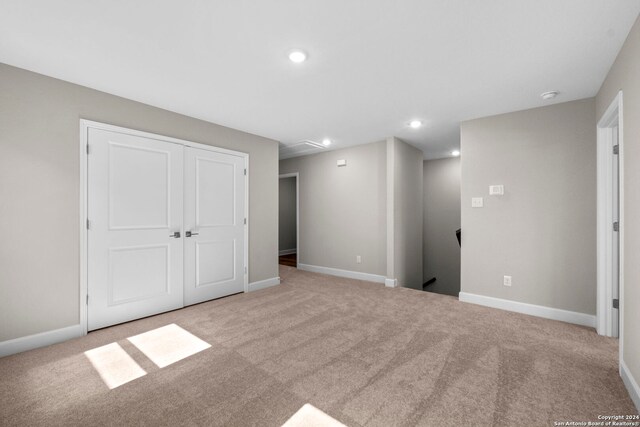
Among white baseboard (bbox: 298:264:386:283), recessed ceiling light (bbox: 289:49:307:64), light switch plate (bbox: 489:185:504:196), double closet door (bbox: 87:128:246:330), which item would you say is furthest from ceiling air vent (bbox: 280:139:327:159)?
light switch plate (bbox: 489:185:504:196)

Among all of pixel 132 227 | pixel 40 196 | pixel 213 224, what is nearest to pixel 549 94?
pixel 213 224

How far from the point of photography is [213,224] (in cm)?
398

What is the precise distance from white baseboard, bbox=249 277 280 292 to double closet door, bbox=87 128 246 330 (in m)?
0.18

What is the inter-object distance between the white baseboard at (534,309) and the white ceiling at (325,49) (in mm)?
2461

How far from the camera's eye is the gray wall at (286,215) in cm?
896

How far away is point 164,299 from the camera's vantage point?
11.3ft

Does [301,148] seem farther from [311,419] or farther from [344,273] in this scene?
[311,419]

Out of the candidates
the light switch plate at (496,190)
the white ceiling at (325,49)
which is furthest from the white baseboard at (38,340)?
the light switch plate at (496,190)

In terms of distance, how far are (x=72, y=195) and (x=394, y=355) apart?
346cm

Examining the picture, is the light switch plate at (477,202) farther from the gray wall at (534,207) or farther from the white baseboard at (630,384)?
the white baseboard at (630,384)

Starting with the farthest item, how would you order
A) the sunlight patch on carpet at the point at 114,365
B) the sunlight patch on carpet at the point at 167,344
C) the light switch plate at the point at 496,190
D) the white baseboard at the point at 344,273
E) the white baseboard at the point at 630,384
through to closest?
the white baseboard at the point at 344,273, the light switch plate at the point at 496,190, the sunlight patch on carpet at the point at 167,344, the sunlight patch on carpet at the point at 114,365, the white baseboard at the point at 630,384

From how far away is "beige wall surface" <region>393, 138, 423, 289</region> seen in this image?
16.0ft

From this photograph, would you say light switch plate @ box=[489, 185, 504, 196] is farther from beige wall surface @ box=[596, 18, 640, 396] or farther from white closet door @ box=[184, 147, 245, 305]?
white closet door @ box=[184, 147, 245, 305]

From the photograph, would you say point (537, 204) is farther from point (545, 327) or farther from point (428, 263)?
point (428, 263)
